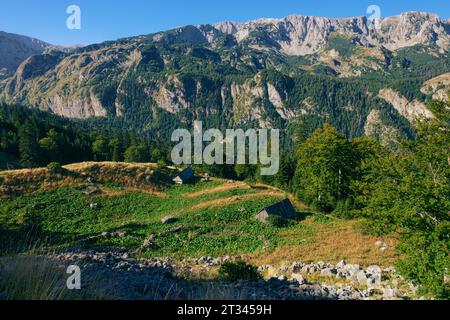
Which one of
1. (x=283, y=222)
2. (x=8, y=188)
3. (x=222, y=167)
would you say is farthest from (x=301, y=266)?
(x=222, y=167)

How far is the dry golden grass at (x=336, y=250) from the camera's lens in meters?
25.5

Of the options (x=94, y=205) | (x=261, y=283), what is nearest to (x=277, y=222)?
(x=261, y=283)

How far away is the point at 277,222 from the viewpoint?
3803cm

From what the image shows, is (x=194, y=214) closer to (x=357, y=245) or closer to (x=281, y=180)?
(x=357, y=245)

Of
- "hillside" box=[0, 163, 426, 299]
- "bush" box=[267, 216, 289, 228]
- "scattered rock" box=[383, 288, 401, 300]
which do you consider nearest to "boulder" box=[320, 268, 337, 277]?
"hillside" box=[0, 163, 426, 299]

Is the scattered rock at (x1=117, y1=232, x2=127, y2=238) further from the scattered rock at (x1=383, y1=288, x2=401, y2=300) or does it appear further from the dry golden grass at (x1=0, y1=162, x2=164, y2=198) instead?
the scattered rock at (x1=383, y1=288, x2=401, y2=300)

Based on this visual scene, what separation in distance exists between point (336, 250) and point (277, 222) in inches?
412

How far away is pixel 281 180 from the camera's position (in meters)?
78.8

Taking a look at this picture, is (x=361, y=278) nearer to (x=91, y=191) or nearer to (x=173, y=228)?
(x=173, y=228)

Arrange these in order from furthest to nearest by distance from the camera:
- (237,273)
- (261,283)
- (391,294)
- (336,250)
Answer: (336,250), (237,273), (261,283), (391,294)

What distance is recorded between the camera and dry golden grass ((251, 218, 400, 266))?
25.5 metres

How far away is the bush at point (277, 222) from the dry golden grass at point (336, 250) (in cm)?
251

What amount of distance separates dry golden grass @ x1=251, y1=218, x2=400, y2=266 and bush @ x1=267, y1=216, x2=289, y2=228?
2506mm

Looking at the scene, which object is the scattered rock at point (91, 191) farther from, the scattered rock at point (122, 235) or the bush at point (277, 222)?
the bush at point (277, 222)
